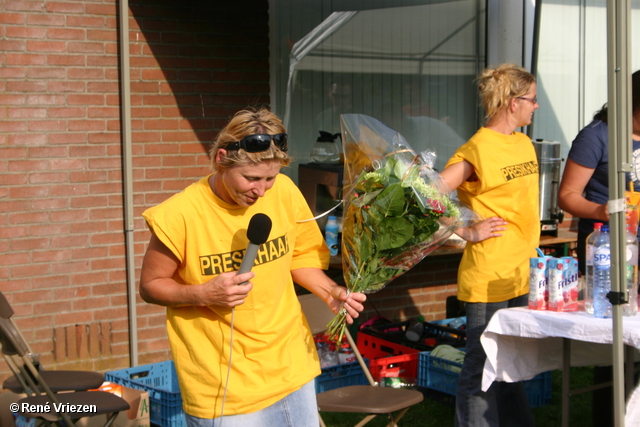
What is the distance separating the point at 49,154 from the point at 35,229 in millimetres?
535

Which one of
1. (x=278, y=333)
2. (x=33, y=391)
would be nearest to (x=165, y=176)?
(x=33, y=391)

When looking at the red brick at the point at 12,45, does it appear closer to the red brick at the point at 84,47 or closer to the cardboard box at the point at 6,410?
the red brick at the point at 84,47

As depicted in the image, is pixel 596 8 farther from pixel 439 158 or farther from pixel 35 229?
pixel 35 229

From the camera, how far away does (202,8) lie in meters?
5.57

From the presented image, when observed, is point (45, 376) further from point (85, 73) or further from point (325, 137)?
point (325, 137)

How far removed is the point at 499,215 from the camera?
146 inches

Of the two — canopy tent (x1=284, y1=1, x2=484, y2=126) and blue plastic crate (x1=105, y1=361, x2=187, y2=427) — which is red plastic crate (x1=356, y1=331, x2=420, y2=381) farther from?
canopy tent (x1=284, y1=1, x2=484, y2=126)


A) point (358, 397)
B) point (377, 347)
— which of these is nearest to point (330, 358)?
point (377, 347)

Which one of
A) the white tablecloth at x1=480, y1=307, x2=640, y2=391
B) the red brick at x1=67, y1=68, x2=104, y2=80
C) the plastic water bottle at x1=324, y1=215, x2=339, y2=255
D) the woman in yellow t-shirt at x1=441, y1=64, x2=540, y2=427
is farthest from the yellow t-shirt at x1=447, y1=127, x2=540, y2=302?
the red brick at x1=67, y1=68, x2=104, y2=80

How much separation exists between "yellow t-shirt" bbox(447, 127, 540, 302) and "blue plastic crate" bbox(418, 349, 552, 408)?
4.10 feet

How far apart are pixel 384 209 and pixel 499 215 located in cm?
135

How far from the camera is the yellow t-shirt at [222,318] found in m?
2.41

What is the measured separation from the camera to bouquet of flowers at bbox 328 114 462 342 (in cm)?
254

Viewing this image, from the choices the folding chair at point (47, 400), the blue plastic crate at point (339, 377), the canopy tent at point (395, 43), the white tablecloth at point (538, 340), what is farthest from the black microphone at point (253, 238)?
the canopy tent at point (395, 43)
